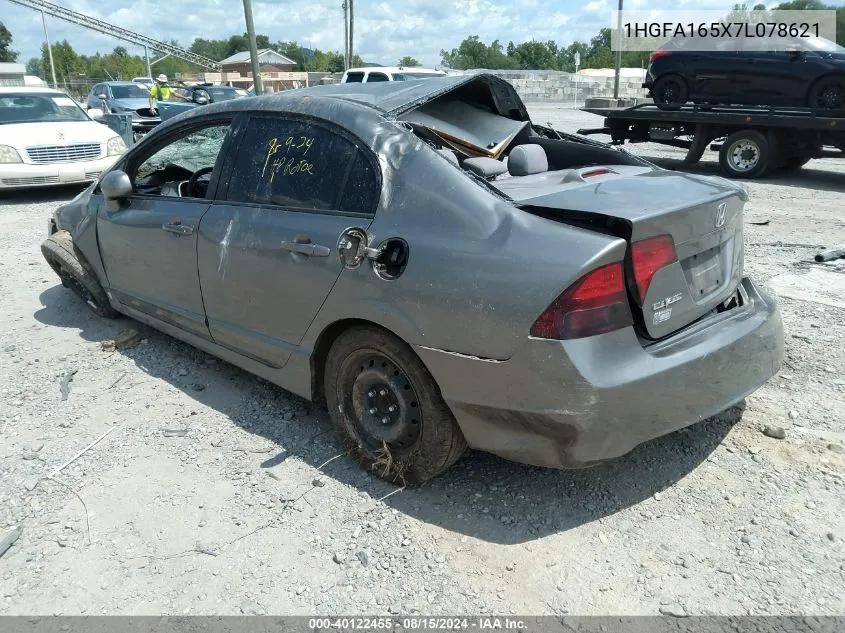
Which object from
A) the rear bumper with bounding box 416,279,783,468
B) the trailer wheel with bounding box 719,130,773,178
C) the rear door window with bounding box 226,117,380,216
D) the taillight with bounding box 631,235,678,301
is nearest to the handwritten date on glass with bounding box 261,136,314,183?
the rear door window with bounding box 226,117,380,216

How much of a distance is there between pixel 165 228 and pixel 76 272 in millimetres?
1502

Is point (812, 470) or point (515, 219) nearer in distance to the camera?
point (515, 219)

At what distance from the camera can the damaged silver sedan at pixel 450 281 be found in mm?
2428

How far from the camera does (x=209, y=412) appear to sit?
12.4 ft

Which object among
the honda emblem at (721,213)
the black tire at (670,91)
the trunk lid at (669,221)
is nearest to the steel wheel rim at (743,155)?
the black tire at (670,91)

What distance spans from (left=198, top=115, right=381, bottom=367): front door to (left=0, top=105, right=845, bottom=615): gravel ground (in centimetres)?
59

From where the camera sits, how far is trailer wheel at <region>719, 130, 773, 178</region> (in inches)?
442

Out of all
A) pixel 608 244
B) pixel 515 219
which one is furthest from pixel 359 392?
pixel 608 244

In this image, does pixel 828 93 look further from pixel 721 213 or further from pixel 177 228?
pixel 177 228

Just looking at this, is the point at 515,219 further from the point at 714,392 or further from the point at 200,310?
the point at 200,310

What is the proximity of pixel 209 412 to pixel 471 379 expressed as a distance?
188 cm

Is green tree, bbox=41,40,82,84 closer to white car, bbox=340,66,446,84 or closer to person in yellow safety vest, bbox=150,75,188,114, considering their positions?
person in yellow safety vest, bbox=150,75,188,114

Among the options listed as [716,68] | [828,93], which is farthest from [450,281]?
[716,68]

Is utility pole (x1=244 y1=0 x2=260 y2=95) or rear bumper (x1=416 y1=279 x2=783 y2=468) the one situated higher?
utility pole (x1=244 y1=0 x2=260 y2=95)
